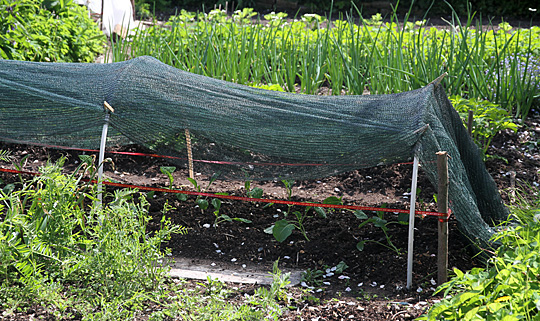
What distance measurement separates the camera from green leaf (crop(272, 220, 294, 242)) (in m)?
3.08

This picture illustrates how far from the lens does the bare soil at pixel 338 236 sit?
2.68 meters

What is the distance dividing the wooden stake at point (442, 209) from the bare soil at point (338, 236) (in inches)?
4.5

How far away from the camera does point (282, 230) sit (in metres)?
3.10

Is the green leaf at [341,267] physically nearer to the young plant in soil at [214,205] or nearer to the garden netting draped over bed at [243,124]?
the garden netting draped over bed at [243,124]

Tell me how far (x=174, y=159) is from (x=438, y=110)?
5.01ft

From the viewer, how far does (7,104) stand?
321cm

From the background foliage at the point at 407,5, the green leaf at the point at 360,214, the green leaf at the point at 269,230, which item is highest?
the background foliage at the point at 407,5

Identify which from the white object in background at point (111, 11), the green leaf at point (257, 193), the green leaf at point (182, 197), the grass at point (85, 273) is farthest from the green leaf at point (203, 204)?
the white object in background at point (111, 11)

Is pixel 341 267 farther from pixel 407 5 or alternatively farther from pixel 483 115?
pixel 407 5

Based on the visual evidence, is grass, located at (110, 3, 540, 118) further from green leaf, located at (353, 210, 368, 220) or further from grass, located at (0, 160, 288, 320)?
grass, located at (0, 160, 288, 320)

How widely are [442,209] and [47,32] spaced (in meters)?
3.94

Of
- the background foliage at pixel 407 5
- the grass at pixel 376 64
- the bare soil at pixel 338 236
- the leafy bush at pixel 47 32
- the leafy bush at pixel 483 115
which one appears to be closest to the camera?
the bare soil at pixel 338 236

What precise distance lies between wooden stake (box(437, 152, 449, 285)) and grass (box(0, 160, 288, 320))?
784 mm

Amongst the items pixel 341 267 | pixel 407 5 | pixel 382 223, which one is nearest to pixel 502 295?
pixel 341 267
